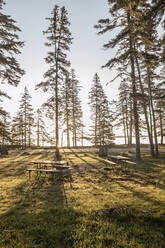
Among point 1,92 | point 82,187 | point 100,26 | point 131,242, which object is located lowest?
point 82,187

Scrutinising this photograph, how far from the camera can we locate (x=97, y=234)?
10.4 feet

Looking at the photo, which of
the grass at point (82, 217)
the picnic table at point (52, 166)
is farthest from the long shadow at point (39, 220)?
the picnic table at point (52, 166)

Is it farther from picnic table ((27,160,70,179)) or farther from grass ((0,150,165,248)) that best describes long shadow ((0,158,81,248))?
picnic table ((27,160,70,179))

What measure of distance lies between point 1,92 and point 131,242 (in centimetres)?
1222

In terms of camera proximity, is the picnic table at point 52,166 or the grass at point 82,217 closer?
the grass at point 82,217

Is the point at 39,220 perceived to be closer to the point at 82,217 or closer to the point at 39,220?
the point at 39,220

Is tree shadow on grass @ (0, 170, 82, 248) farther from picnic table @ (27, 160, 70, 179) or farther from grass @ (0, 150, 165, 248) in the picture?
picnic table @ (27, 160, 70, 179)

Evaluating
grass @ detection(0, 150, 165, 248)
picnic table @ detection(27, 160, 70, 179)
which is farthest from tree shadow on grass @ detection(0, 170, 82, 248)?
picnic table @ detection(27, 160, 70, 179)

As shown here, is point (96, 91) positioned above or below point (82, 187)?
above

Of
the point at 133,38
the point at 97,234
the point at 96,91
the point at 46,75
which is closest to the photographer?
the point at 97,234

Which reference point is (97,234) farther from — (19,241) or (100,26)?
(100,26)

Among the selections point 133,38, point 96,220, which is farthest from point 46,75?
point 96,220

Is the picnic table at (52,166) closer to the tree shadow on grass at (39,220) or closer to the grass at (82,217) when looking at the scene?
the grass at (82,217)

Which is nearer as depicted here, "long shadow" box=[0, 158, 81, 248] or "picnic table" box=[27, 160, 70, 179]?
"long shadow" box=[0, 158, 81, 248]
